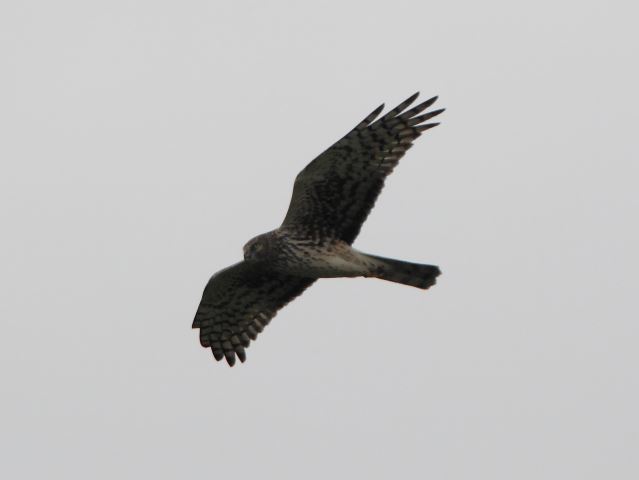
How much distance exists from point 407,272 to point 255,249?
51.7 inches

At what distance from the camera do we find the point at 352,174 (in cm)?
1159

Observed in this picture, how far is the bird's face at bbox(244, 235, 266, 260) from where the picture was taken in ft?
38.9

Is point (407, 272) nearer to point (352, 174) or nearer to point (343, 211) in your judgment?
point (343, 211)

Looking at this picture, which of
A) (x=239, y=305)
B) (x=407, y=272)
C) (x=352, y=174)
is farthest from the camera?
(x=239, y=305)

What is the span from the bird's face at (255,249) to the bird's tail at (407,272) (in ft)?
3.15

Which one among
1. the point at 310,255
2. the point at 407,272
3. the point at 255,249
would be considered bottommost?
the point at 407,272

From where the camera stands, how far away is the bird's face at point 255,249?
11.8 metres

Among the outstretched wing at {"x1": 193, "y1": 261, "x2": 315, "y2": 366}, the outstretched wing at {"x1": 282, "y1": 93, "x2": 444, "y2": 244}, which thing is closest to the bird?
the outstretched wing at {"x1": 282, "y1": 93, "x2": 444, "y2": 244}

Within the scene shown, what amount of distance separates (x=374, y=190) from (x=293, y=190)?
2.24ft

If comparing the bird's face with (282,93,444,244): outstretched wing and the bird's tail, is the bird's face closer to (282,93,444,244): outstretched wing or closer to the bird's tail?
(282,93,444,244): outstretched wing

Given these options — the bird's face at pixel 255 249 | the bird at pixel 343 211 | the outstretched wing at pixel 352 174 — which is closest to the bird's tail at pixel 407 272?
the bird at pixel 343 211

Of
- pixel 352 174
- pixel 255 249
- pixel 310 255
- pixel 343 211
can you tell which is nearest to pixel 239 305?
pixel 255 249

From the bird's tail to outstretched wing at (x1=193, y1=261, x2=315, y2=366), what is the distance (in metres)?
1.05

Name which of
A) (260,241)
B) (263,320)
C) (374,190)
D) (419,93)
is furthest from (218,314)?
(419,93)
